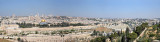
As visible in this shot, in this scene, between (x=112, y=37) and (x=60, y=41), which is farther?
(x=60, y=41)

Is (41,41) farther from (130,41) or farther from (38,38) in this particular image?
(130,41)

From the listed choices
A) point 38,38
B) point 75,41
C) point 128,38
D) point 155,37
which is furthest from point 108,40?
point 38,38

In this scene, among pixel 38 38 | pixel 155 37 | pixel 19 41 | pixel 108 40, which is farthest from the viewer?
pixel 38 38

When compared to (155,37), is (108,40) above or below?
below

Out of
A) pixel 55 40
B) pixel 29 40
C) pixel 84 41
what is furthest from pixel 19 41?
pixel 84 41

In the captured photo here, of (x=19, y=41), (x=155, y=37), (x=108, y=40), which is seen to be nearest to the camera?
(x=155, y=37)

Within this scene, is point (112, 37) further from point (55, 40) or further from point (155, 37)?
point (55, 40)

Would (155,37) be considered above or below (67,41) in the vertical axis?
above

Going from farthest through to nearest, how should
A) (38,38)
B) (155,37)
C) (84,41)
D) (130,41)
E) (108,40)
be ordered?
(38,38) < (84,41) < (108,40) < (130,41) < (155,37)

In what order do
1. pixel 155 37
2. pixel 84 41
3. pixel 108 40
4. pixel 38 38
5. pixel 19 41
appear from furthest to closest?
1. pixel 38 38
2. pixel 19 41
3. pixel 84 41
4. pixel 108 40
5. pixel 155 37
